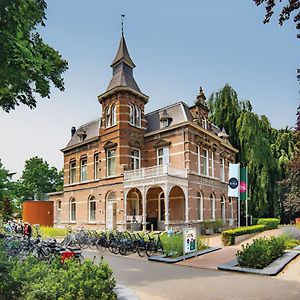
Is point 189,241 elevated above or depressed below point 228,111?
below

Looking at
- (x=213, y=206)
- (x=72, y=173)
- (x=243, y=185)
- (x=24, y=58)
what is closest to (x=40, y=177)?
(x=72, y=173)

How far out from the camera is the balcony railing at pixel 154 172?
77.3 feet

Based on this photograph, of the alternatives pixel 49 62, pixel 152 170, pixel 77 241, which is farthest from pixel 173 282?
pixel 152 170

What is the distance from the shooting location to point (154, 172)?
2412 centimetres

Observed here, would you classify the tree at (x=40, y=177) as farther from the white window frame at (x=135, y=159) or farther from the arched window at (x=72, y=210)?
the white window frame at (x=135, y=159)

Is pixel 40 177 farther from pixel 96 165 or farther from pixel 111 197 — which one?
pixel 111 197

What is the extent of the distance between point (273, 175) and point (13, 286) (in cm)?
3139

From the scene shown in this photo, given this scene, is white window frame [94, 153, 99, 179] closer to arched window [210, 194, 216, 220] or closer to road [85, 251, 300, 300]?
arched window [210, 194, 216, 220]

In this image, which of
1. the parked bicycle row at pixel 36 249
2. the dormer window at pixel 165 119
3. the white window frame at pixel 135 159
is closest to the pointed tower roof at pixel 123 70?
the dormer window at pixel 165 119

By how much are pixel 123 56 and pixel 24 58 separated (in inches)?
899

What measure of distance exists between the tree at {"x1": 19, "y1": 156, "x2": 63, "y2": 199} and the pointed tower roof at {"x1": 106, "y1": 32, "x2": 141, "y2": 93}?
34.8 m

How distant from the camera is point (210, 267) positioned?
12.1 meters

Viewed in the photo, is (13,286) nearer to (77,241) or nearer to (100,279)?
(100,279)

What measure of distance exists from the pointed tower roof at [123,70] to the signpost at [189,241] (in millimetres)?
15318
